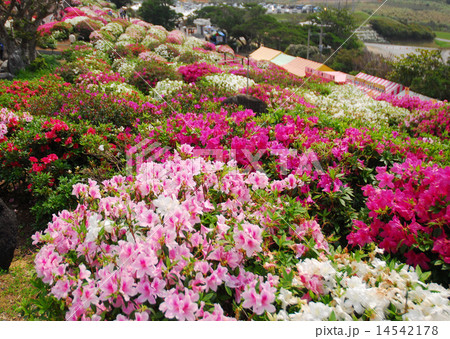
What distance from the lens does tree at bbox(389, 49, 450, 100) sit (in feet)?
46.2

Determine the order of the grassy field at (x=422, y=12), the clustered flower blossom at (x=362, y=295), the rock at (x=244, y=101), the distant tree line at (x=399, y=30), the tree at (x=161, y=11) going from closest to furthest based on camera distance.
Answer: the clustered flower blossom at (x=362, y=295)
the rock at (x=244, y=101)
the grassy field at (x=422, y=12)
the distant tree line at (x=399, y=30)
the tree at (x=161, y=11)

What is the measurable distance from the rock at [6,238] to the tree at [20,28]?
11.6 metres

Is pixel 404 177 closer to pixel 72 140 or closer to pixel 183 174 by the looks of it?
pixel 183 174

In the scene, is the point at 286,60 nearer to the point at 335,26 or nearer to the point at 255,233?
the point at 335,26

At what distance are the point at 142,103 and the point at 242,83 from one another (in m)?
4.14

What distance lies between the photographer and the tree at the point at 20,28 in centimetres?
1260

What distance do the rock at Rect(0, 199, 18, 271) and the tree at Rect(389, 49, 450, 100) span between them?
15.5 meters

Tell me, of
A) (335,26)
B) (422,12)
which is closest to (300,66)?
(335,26)

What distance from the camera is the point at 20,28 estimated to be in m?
12.8

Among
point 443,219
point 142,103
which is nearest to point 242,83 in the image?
point 142,103

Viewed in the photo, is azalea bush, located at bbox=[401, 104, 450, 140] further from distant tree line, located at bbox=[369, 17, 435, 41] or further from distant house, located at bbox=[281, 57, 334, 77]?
distant house, located at bbox=[281, 57, 334, 77]

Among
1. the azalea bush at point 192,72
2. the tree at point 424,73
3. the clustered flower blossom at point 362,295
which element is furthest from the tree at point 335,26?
the clustered flower blossom at point 362,295

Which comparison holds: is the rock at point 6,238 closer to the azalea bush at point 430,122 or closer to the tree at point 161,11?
the azalea bush at point 430,122

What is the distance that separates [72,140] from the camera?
444cm
